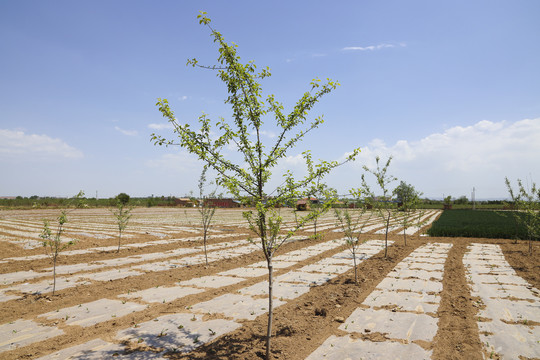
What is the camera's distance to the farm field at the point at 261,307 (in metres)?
4.57

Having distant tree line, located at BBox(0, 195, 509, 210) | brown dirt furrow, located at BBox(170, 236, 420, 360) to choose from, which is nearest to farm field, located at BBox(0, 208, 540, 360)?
brown dirt furrow, located at BBox(170, 236, 420, 360)

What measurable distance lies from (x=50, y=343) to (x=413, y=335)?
589 cm

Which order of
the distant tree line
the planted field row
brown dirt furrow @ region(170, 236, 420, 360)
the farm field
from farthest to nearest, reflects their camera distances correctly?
the distant tree line, the planted field row, the farm field, brown dirt furrow @ region(170, 236, 420, 360)

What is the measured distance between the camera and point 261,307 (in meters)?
6.36

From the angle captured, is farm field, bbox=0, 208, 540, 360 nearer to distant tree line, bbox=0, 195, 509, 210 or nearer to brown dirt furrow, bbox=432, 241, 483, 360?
brown dirt furrow, bbox=432, 241, 483, 360

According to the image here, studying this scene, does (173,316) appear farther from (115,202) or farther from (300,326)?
(115,202)

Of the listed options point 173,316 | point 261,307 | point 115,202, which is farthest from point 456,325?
point 115,202

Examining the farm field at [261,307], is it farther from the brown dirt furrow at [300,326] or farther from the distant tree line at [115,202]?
the distant tree line at [115,202]

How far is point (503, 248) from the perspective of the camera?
578 inches

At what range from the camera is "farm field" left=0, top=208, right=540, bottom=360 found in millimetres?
4570

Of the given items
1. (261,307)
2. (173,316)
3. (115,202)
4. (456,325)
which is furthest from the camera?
(115,202)

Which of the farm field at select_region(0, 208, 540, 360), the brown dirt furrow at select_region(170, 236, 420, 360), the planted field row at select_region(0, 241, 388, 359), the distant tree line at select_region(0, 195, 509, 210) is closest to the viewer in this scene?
the brown dirt furrow at select_region(170, 236, 420, 360)

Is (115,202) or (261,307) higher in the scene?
(115,202)

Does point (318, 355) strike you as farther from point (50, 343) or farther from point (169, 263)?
point (169, 263)
